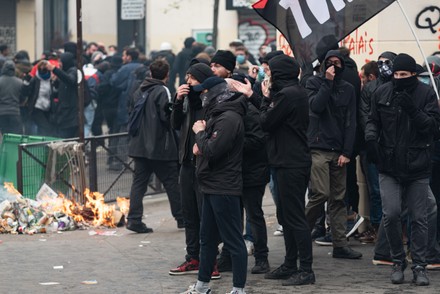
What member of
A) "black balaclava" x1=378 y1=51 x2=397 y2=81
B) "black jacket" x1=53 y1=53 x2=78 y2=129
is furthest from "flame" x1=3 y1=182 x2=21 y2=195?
"black balaclava" x1=378 y1=51 x2=397 y2=81

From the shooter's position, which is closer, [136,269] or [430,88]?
[430,88]

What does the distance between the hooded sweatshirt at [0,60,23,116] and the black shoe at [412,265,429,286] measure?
10098 mm

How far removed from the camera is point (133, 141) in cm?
1176

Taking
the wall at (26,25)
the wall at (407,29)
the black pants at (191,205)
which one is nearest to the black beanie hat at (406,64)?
the black pants at (191,205)

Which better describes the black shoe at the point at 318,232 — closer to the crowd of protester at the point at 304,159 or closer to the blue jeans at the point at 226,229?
the crowd of protester at the point at 304,159

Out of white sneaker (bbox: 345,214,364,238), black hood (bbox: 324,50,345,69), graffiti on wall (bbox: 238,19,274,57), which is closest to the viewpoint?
black hood (bbox: 324,50,345,69)

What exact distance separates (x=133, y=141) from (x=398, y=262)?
4002 mm

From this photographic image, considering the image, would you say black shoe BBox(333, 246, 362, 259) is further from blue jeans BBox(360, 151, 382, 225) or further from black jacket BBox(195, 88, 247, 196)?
black jacket BBox(195, 88, 247, 196)

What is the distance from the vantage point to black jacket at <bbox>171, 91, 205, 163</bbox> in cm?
910

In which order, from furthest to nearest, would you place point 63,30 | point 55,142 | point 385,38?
point 63,30, point 55,142, point 385,38

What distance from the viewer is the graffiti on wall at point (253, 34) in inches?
Result: 1164

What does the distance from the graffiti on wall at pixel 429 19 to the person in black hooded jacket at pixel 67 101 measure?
667 centimetres

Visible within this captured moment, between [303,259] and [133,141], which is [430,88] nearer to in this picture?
[303,259]

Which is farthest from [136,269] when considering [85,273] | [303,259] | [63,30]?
[63,30]
